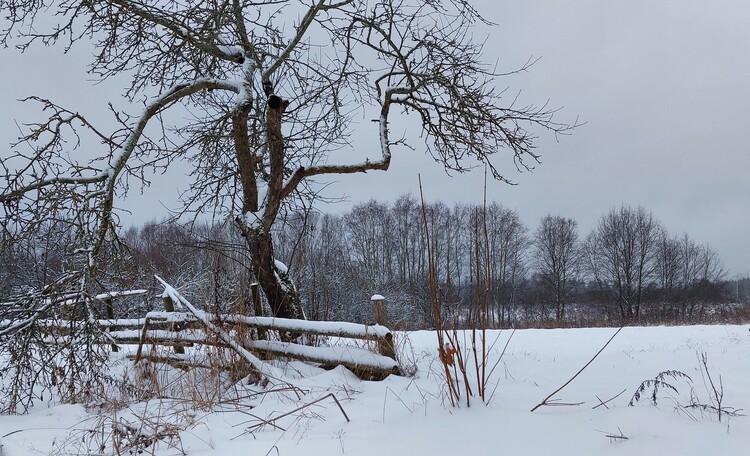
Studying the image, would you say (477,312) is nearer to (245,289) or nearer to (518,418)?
(518,418)

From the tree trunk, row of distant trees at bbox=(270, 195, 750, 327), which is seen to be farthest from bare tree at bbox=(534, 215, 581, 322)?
the tree trunk

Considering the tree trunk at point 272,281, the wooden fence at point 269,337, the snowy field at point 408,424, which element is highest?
the tree trunk at point 272,281

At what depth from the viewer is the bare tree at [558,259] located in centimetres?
4659

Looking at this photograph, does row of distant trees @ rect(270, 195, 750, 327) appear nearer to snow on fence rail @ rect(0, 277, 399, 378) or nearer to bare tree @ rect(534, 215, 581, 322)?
bare tree @ rect(534, 215, 581, 322)


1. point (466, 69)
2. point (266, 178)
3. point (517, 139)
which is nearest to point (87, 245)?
point (266, 178)

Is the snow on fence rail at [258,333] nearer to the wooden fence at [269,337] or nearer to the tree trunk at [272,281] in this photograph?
the wooden fence at [269,337]

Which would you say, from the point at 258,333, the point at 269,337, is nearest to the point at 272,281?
the point at 258,333

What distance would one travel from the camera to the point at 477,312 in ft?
10.5

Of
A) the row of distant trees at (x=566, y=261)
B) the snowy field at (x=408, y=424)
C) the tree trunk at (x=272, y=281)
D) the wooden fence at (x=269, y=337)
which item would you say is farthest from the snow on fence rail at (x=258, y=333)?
the row of distant trees at (x=566, y=261)

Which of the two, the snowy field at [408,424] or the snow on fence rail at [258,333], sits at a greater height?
the snow on fence rail at [258,333]

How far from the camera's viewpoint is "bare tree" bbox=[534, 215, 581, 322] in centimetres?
4659

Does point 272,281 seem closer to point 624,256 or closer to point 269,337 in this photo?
point 269,337

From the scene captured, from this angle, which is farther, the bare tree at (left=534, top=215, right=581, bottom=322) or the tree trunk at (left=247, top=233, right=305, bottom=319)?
the bare tree at (left=534, top=215, right=581, bottom=322)

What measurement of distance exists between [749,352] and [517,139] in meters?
4.61
